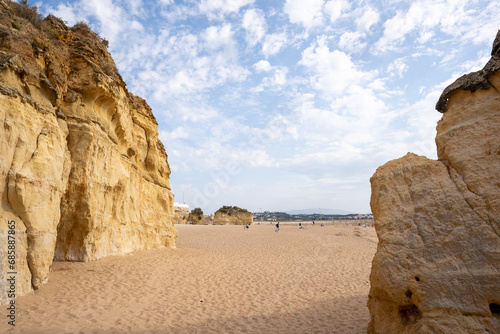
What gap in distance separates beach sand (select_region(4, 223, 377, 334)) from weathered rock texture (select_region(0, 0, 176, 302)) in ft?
3.18

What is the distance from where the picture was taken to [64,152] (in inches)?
346

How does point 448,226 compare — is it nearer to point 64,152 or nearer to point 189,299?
point 189,299

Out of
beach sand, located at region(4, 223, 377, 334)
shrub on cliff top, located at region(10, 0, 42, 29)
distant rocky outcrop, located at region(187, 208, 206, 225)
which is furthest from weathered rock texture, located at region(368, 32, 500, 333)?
distant rocky outcrop, located at region(187, 208, 206, 225)

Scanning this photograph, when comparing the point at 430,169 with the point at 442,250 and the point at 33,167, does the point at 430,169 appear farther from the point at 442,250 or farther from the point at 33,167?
the point at 33,167

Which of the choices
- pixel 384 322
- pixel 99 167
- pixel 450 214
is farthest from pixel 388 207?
pixel 99 167

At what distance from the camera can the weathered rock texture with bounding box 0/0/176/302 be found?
693cm

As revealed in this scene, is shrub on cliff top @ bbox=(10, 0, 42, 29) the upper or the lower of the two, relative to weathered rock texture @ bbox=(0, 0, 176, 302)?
upper

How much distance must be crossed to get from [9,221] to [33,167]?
4.82ft

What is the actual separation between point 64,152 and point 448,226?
997cm

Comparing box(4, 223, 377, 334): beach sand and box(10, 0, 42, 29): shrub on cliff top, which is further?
box(10, 0, 42, 29): shrub on cliff top

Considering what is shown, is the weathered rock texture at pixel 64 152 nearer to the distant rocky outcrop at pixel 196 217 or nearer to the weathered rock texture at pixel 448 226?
the weathered rock texture at pixel 448 226

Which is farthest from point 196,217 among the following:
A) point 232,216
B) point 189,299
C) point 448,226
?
point 448,226

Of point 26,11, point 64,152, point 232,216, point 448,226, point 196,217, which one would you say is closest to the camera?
point 448,226

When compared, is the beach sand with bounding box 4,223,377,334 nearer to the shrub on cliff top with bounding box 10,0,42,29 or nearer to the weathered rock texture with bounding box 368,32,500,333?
the weathered rock texture with bounding box 368,32,500,333
